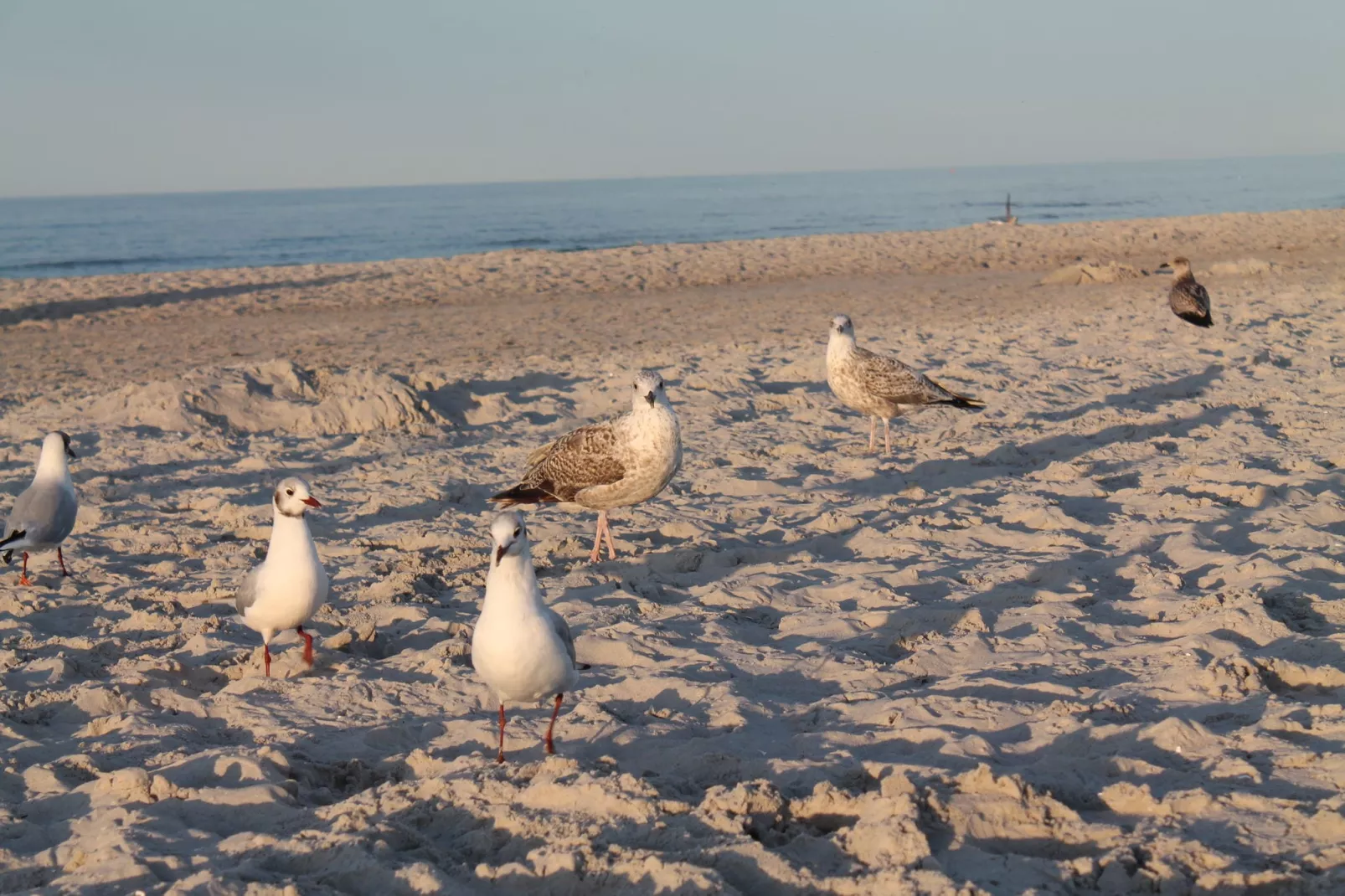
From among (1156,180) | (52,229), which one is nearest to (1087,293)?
(52,229)

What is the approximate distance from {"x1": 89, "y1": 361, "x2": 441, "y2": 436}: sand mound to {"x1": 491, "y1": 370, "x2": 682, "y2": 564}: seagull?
10.4 feet

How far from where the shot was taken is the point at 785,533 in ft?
21.7

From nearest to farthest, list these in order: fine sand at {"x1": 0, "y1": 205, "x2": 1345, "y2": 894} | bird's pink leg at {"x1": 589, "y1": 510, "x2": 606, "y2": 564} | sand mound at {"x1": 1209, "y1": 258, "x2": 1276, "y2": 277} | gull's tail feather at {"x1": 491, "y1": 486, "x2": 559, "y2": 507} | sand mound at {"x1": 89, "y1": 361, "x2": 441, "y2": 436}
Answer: fine sand at {"x1": 0, "y1": 205, "x2": 1345, "y2": 894} < bird's pink leg at {"x1": 589, "y1": 510, "x2": 606, "y2": 564} < gull's tail feather at {"x1": 491, "y1": 486, "x2": 559, "y2": 507} < sand mound at {"x1": 89, "y1": 361, "x2": 441, "y2": 436} < sand mound at {"x1": 1209, "y1": 258, "x2": 1276, "y2": 277}

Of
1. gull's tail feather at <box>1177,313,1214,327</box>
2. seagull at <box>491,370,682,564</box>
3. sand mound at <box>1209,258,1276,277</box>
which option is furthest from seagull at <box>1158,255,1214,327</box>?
seagull at <box>491,370,682,564</box>

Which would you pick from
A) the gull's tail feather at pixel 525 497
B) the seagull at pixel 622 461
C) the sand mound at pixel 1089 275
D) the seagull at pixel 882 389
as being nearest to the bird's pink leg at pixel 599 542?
the seagull at pixel 622 461

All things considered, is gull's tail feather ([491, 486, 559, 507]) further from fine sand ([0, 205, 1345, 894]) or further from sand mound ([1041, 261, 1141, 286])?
sand mound ([1041, 261, 1141, 286])

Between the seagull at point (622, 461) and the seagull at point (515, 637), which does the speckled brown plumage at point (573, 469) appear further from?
the seagull at point (515, 637)

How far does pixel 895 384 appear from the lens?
8883 mm

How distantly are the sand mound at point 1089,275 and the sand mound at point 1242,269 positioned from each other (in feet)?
4.14

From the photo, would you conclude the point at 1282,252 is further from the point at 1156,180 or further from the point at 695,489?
the point at 1156,180

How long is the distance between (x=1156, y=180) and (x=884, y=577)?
109m

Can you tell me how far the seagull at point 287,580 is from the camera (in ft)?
15.4

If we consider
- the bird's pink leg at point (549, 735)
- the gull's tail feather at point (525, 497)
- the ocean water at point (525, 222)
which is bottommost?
the bird's pink leg at point (549, 735)

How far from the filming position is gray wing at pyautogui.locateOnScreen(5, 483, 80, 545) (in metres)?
5.81
